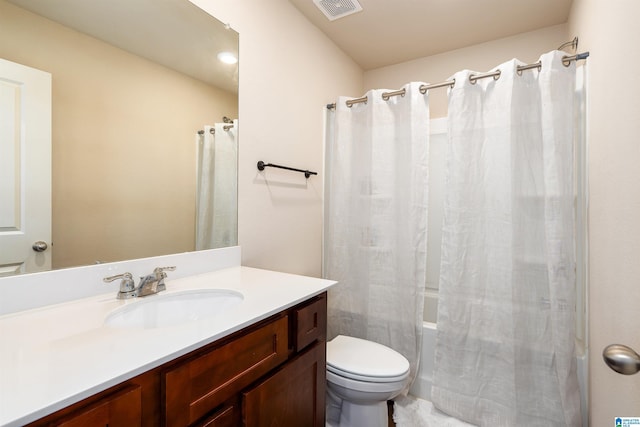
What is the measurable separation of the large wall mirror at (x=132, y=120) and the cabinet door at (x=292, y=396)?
0.68 m

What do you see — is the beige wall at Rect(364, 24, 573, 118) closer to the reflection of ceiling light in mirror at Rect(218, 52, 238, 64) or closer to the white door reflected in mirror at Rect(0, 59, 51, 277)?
the reflection of ceiling light in mirror at Rect(218, 52, 238, 64)

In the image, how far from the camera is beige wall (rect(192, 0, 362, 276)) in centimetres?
156

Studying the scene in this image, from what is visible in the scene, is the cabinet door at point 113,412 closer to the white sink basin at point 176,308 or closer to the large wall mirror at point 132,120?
the white sink basin at point 176,308

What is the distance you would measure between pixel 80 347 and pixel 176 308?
43 centimetres

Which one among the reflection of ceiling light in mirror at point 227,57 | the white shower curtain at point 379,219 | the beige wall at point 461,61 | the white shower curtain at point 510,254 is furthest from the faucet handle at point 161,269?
the beige wall at point 461,61

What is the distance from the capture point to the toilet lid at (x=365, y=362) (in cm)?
138

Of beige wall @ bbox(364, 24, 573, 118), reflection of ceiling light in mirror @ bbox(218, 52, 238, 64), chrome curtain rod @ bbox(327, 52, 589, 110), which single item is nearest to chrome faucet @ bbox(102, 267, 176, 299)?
reflection of ceiling light in mirror @ bbox(218, 52, 238, 64)

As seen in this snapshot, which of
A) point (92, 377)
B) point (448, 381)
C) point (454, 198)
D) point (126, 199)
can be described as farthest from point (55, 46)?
point (448, 381)

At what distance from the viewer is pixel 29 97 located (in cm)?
89

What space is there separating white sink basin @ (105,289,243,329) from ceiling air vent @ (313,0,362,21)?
5.70 ft

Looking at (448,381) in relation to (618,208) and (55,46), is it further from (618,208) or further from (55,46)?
(55,46)

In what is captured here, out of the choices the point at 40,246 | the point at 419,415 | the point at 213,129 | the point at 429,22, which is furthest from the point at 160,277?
the point at 429,22

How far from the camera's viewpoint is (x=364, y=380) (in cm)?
138

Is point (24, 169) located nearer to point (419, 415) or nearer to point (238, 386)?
point (238, 386)
